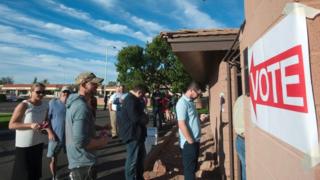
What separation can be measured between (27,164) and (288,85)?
4.06 metres

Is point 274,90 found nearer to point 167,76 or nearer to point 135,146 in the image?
point 135,146

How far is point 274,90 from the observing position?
6.98 ft

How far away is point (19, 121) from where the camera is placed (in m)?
4.87

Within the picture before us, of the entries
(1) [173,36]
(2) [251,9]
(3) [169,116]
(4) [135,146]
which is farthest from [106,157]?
(3) [169,116]

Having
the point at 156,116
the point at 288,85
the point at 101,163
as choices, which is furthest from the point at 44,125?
the point at 156,116

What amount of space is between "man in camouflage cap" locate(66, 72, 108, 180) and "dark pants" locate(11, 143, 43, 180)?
4.88 ft

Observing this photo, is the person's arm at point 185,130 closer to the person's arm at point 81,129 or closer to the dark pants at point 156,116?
the person's arm at point 81,129

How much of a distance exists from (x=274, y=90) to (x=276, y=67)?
0.49 ft

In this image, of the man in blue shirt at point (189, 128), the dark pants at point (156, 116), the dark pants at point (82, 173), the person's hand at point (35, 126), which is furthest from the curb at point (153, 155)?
the dark pants at point (156, 116)

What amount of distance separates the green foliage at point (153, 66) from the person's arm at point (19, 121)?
34581 millimetres

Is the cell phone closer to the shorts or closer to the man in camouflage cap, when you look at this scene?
the shorts

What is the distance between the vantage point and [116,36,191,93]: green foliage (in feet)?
135

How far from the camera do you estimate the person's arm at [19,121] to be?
4.82 metres

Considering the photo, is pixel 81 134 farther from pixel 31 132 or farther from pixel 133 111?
pixel 133 111
